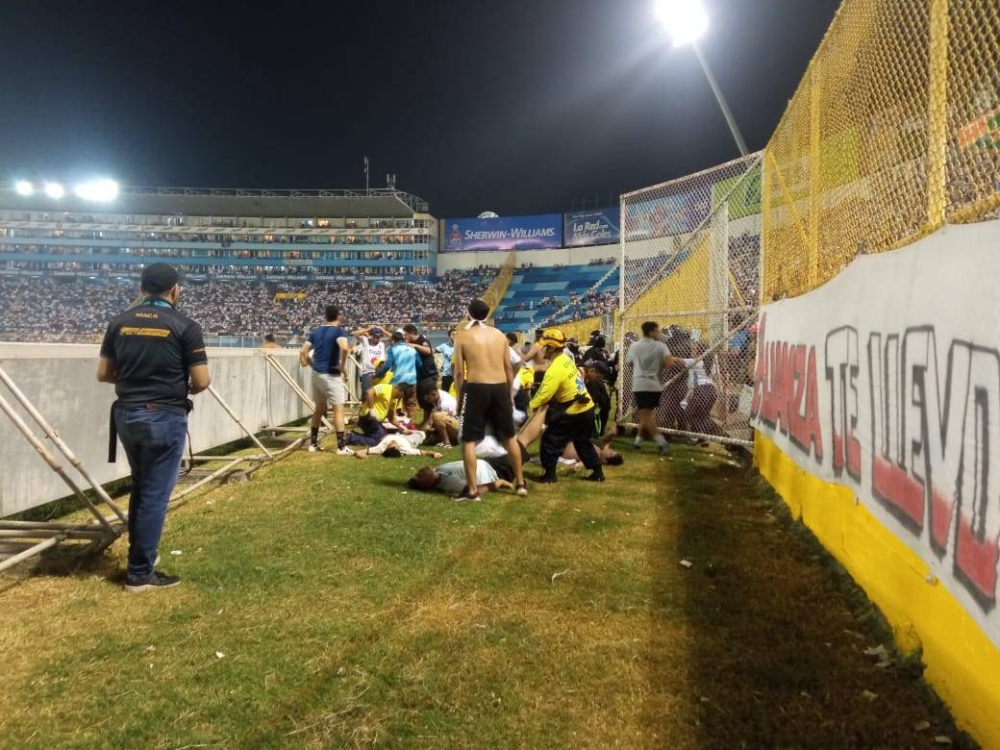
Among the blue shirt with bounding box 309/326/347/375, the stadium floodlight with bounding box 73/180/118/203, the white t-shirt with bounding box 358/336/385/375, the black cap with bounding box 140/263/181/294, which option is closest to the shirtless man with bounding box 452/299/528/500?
the black cap with bounding box 140/263/181/294

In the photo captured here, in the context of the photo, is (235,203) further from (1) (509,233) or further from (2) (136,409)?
(2) (136,409)

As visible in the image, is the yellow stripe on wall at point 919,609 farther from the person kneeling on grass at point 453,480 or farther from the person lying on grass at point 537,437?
the person lying on grass at point 537,437

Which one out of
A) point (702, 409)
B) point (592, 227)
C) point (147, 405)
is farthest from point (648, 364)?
point (592, 227)

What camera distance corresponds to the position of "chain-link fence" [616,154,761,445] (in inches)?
331

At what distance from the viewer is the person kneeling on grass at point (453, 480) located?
6348 millimetres

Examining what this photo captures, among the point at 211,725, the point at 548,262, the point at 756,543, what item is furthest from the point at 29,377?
the point at 548,262

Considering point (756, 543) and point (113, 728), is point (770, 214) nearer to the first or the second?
point (756, 543)

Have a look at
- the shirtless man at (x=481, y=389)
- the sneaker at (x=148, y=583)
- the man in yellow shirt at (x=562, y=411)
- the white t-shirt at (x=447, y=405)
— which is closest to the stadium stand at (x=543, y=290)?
the white t-shirt at (x=447, y=405)

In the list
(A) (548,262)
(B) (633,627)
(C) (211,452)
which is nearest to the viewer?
(B) (633,627)

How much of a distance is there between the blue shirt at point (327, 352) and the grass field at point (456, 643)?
146 inches

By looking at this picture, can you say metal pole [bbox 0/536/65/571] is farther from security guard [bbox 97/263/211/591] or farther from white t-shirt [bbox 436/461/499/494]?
white t-shirt [bbox 436/461/499/494]

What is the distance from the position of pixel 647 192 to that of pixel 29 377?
26.8 feet

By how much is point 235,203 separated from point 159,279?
62172 millimetres

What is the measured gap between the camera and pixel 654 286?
10281mm
